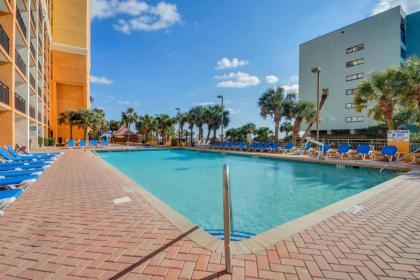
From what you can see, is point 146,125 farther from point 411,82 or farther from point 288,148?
point 411,82

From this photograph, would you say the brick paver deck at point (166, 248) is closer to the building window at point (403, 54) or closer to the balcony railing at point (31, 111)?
the balcony railing at point (31, 111)

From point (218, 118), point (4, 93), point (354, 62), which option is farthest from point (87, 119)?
point (354, 62)

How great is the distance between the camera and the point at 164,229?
9.33 ft

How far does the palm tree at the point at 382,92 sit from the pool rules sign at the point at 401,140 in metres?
3.13

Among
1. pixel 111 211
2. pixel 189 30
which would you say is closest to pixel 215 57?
pixel 189 30

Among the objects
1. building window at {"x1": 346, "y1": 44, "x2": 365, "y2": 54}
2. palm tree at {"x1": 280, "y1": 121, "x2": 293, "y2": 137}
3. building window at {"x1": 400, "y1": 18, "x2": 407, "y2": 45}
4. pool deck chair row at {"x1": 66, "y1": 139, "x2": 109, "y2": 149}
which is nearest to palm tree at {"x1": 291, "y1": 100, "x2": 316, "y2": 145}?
building window at {"x1": 346, "y1": 44, "x2": 365, "y2": 54}

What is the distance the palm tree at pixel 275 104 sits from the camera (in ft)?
74.5

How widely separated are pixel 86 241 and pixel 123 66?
29.4 m

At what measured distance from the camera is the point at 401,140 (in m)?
11.4

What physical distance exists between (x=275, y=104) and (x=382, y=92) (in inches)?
380

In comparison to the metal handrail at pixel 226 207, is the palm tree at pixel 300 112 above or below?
above

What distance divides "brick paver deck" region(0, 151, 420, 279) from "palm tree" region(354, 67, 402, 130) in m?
13.1

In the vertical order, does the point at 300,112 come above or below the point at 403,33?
below

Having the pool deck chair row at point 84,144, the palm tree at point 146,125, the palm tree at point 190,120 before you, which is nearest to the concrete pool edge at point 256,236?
the pool deck chair row at point 84,144
